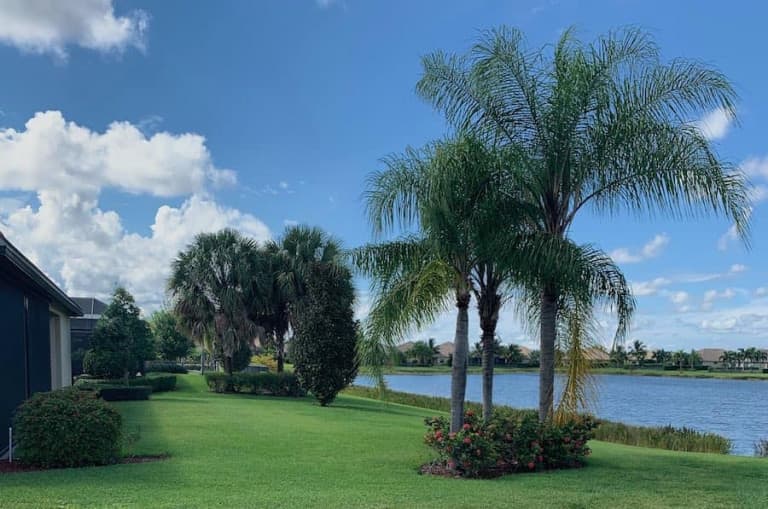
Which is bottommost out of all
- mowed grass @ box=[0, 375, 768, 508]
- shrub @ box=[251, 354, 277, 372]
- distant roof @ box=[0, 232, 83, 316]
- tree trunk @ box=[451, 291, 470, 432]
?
shrub @ box=[251, 354, 277, 372]

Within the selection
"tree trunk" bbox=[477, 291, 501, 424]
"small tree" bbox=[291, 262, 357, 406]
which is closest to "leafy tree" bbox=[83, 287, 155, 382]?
"small tree" bbox=[291, 262, 357, 406]

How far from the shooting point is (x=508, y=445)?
9.15 m

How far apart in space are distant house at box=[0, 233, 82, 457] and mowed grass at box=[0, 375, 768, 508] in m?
2.33

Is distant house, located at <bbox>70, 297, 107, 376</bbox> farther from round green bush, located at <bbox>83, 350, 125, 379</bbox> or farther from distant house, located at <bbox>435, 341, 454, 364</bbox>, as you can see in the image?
distant house, located at <bbox>435, 341, 454, 364</bbox>

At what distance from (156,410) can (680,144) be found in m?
14.6

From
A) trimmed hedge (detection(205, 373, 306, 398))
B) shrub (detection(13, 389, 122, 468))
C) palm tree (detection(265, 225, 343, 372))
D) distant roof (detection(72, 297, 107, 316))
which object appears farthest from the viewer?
distant roof (detection(72, 297, 107, 316))

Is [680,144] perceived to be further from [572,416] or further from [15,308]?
[15,308]

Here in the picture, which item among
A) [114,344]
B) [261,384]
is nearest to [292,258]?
[261,384]

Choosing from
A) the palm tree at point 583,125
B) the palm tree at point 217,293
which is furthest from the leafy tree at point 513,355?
the palm tree at point 583,125

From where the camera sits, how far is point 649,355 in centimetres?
8350

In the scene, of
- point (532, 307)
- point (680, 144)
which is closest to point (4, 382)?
point (532, 307)

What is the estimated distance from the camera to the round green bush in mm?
24906

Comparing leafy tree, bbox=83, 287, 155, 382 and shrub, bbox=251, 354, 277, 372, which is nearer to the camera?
leafy tree, bbox=83, 287, 155, 382

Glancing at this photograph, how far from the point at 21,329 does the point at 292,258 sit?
16.5 meters
